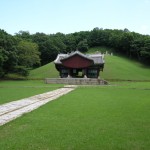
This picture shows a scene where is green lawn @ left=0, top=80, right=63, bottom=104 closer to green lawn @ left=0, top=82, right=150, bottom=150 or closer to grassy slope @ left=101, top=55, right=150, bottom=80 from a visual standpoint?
green lawn @ left=0, top=82, right=150, bottom=150

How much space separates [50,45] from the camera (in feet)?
289

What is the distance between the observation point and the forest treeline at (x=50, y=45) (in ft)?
190

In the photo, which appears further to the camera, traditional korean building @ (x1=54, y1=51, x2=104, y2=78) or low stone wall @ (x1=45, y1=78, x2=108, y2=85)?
traditional korean building @ (x1=54, y1=51, x2=104, y2=78)

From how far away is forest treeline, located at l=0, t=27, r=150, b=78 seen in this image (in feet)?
190

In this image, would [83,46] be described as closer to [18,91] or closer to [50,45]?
[50,45]

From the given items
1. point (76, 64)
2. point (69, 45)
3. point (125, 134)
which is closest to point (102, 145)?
point (125, 134)

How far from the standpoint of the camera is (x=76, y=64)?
5312 cm

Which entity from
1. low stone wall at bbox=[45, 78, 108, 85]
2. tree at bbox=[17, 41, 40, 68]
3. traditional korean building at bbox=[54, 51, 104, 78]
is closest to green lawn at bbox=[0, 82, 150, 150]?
low stone wall at bbox=[45, 78, 108, 85]

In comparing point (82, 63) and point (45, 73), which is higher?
point (82, 63)

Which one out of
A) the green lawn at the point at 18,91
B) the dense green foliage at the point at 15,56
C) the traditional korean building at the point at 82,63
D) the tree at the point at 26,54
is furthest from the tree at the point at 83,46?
the green lawn at the point at 18,91

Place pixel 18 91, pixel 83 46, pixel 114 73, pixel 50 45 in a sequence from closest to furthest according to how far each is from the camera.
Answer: pixel 18 91, pixel 114 73, pixel 50 45, pixel 83 46

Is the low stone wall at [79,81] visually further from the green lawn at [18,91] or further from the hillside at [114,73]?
the hillside at [114,73]

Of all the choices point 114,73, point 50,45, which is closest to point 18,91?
point 114,73

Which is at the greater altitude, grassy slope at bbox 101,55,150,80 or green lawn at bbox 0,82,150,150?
green lawn at bbox 0,82,150,150
